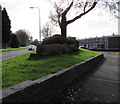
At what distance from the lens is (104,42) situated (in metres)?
56.8

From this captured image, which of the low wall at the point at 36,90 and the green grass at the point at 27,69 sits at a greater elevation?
the green grass at the point at 27,69

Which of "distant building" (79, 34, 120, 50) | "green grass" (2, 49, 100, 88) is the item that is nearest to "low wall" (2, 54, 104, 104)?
"green grass" (2, 49, 100, 88)

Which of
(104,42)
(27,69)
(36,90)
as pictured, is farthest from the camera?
(104,42)

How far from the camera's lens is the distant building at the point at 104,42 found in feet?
167

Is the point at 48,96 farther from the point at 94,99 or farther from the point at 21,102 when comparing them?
the point at 94,99

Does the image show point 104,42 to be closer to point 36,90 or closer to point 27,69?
point 27,69

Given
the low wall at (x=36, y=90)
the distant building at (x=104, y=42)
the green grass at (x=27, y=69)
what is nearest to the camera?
the low wall at (x=36, y=90)

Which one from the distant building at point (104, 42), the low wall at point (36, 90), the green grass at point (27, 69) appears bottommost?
the low wall at point (36, 90)

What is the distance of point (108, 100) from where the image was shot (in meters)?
3.48

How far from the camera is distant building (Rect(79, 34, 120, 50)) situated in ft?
167

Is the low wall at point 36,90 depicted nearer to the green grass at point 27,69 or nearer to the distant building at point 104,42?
the green grass at point 27,69

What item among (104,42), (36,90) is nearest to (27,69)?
(36,90)

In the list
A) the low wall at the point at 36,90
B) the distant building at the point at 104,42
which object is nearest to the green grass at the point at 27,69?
the low wall at the point at 36,90

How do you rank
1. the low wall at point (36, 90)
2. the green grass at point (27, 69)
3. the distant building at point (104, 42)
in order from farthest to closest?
the distant building at point (104, 42)
the green grass at point (27, 69)
the low wall at point (36, 90)
